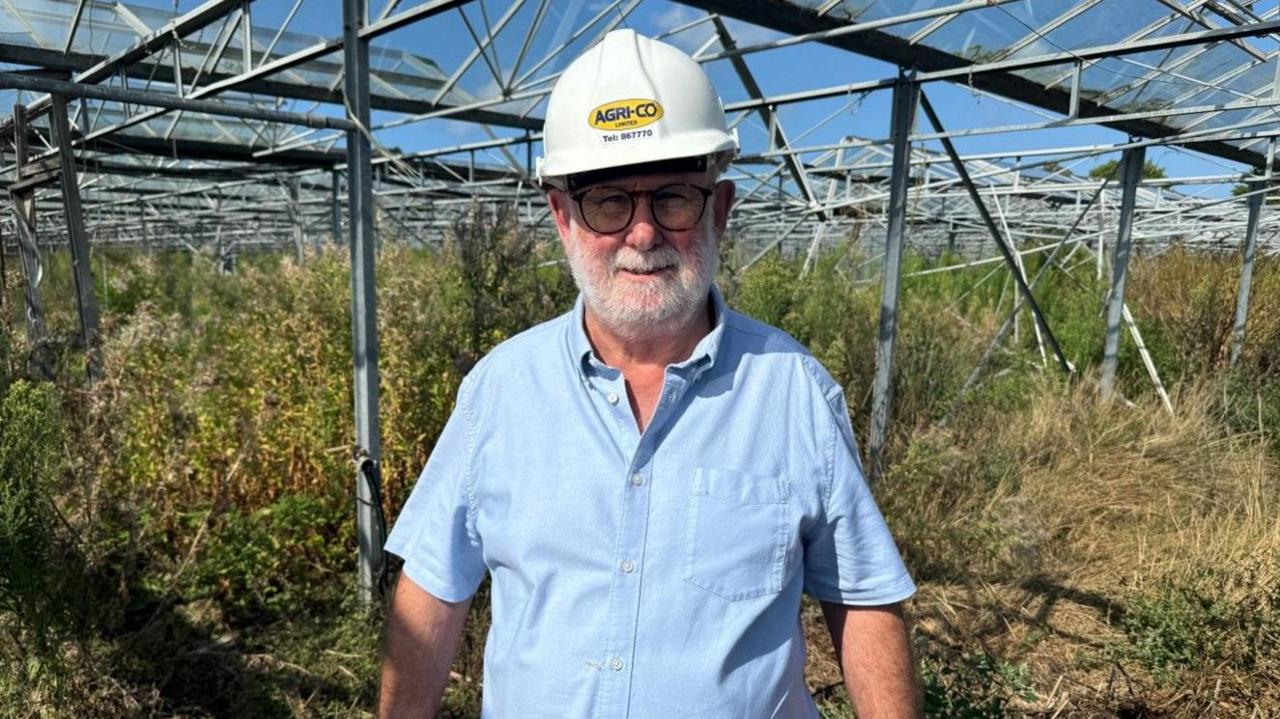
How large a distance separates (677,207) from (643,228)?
3.0 inches

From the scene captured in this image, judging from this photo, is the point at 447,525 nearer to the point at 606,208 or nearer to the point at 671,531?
the point at 671,531

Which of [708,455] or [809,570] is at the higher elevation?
[708,455]

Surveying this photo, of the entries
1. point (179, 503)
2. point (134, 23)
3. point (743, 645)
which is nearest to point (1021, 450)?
point (743, 645)

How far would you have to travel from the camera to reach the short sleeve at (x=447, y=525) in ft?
4.85

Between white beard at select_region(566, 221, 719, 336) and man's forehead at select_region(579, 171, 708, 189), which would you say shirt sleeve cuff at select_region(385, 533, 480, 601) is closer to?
white beard at select_region(566, 221, 719, 336)

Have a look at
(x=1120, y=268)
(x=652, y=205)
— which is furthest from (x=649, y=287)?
(x=1120, y=268)

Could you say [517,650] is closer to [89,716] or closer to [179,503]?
[89,716]

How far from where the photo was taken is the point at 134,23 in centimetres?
502

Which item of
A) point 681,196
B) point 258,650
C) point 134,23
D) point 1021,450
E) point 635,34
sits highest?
point 134,23

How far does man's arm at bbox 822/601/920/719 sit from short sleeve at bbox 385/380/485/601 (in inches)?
28.6

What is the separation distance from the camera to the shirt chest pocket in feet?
4.24

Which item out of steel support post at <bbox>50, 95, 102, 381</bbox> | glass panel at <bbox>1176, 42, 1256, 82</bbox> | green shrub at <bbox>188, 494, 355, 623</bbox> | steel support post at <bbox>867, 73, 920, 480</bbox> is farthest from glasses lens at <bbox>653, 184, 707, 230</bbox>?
glass panel at <bbox>1176, 42, 1256, 82</bbox>

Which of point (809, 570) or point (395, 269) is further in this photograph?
point (395, 269)

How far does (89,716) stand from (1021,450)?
5422 millimetres
